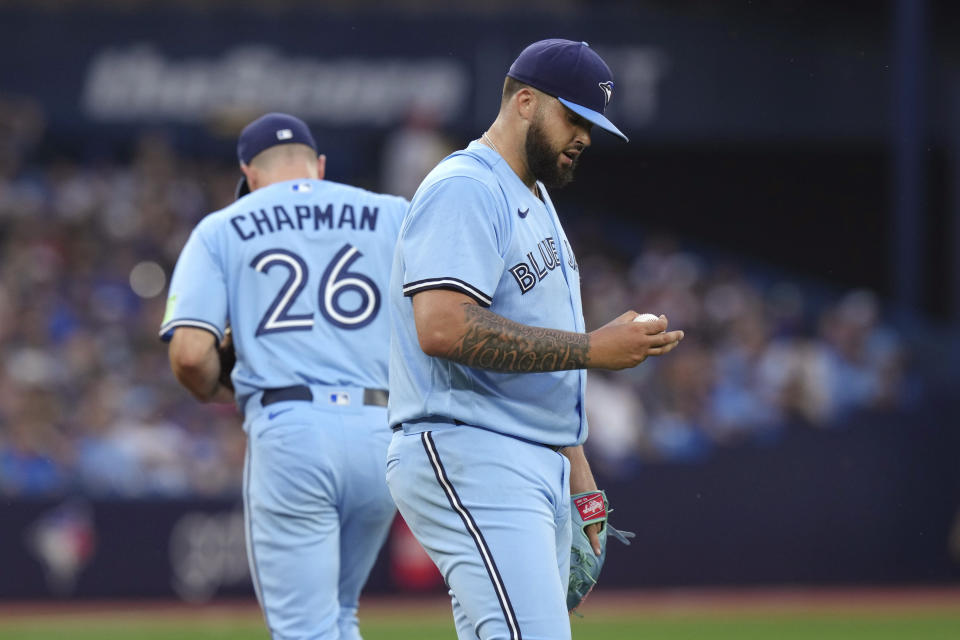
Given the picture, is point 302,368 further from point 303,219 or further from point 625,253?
point 625,253

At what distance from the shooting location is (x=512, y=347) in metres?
3.48

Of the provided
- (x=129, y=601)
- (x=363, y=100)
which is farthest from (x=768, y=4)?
(x=129, y=601)

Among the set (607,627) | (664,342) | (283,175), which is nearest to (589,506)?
(664,342)

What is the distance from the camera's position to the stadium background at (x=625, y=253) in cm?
1098

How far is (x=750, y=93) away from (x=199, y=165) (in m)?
6.90

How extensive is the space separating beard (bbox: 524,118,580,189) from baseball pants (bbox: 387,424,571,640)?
73cm

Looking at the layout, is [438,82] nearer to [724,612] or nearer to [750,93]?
[750,93]

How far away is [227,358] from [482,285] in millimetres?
1841

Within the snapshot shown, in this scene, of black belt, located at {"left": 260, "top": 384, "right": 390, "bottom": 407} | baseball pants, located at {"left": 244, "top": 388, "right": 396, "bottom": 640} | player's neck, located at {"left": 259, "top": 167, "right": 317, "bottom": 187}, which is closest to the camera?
baseball pants, located at {"left": 244, "top": 388, "right": 396, "bottom": 640}

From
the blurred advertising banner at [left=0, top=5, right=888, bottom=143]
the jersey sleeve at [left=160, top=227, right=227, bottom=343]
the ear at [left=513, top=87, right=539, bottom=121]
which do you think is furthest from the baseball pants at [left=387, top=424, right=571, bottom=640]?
the blurred advertising banner at [left=0, top=5, right=888, bottom=143]

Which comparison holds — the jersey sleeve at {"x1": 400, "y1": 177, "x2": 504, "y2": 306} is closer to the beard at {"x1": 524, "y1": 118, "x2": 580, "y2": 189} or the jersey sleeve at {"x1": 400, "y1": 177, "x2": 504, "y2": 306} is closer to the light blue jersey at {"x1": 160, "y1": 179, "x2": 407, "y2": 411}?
the beard at {"x1": 524, "y1": 118, "x2": 580, "y2": 189}

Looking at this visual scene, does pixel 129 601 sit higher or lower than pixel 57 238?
lower

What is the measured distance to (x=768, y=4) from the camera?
17156 mm

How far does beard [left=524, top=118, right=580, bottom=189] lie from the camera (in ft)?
12.2
